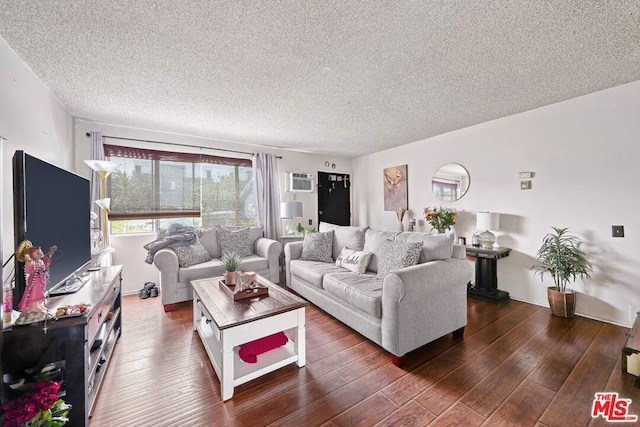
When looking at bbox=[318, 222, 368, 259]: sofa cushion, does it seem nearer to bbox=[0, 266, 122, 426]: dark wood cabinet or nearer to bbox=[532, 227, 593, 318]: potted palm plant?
bbox=[532, 227, 593, 318]: potted palm plant

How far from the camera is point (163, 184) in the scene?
381cm

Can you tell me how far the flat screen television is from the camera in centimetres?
130

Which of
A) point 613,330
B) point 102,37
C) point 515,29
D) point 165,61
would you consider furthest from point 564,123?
point 102,37

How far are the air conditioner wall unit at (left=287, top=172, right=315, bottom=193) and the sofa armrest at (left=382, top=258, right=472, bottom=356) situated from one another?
321cm

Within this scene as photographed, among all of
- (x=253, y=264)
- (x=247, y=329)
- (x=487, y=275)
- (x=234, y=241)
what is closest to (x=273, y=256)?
(x=253, y=264)

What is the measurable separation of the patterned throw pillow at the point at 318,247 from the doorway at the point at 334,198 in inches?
74.8

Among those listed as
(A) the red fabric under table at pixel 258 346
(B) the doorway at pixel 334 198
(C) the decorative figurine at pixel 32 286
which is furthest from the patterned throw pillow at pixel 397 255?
(B) the doorway at pixel 334 198

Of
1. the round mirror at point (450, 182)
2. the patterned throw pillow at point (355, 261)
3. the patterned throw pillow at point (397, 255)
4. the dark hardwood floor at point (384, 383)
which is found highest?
the round mirror at point (450, 182)

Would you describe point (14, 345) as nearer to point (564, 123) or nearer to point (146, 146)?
point (146, 146)

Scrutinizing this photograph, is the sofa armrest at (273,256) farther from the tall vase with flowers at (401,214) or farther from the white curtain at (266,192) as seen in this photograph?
the tall vase with flowers at (401,214)

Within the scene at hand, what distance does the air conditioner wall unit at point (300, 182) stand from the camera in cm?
484

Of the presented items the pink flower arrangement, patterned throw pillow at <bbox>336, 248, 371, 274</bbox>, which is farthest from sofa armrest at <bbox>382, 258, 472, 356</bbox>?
the pink flower arrangement

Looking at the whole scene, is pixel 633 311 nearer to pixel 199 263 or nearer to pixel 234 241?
pixel 234 241

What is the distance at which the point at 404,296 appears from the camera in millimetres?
1864
